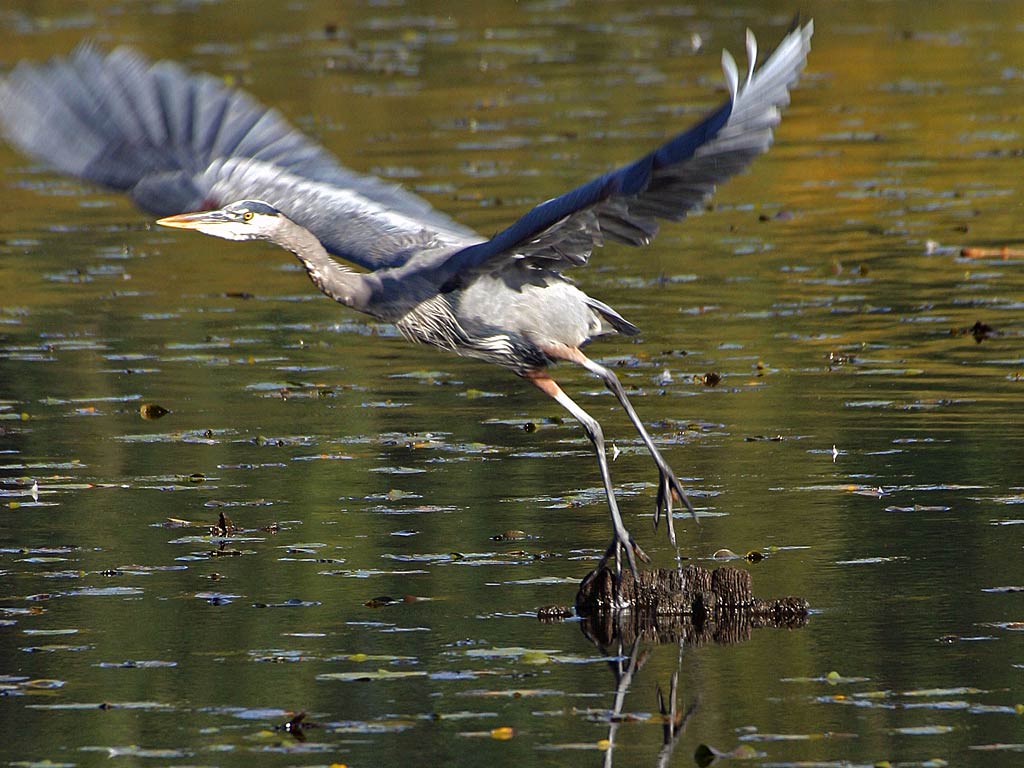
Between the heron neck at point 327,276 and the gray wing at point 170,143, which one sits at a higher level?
the gray wing at point 170,143

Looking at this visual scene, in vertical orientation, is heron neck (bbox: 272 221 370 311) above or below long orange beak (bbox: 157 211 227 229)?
below

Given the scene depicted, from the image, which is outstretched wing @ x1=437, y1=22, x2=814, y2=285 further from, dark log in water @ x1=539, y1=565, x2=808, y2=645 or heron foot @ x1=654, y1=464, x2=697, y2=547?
dark log in water @ x1=539, y1=565, x2=808, y2=645

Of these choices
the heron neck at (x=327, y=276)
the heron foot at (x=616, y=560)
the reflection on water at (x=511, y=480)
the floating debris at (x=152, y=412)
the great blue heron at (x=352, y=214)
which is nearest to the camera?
the reflection on water at (x=511, y=480)

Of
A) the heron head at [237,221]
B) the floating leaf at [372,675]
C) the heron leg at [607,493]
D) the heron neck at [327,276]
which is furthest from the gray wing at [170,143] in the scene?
the floating leaf at [372,675]

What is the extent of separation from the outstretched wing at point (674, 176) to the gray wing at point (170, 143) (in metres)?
1.09

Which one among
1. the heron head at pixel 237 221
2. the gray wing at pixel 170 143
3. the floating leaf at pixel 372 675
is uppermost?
the gray wing at pixel 170 143

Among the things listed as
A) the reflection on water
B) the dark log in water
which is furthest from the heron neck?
the dark log in water

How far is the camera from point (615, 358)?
11.5m

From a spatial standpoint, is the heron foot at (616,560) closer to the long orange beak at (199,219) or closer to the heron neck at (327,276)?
the heron neck at (327,276)

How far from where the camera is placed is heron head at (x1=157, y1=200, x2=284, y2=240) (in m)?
7.91

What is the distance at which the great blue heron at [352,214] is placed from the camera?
24.6 ft

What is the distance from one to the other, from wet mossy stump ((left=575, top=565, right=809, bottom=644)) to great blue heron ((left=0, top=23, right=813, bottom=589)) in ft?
0.46

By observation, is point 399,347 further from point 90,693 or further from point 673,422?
point 90,693

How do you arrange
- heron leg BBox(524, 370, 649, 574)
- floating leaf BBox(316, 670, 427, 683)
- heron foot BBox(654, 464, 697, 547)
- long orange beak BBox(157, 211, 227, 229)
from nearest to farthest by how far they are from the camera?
floating leaf BBox(316, 670, 427, 683) → heron leg BBox(524, 370, 649, 574) → heron foot BBox(654, 464, 697, 547) → long orange beak BBox(157, 211, 227, 229)
